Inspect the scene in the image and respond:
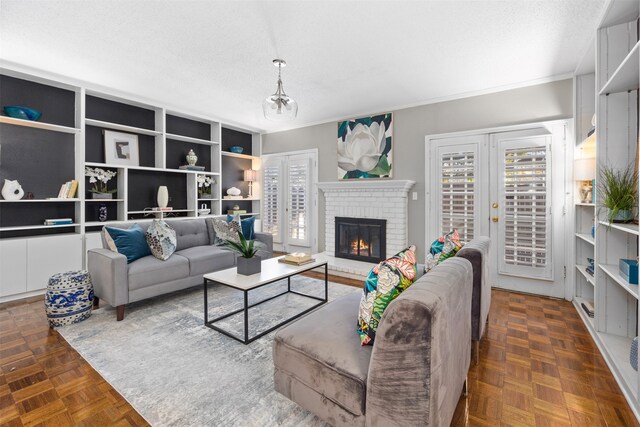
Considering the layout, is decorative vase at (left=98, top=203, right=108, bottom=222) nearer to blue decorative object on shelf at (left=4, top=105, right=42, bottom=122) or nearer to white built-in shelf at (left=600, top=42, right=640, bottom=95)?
blue decorative object on shelf at (left=4, top=105, right=42, bottom=122)

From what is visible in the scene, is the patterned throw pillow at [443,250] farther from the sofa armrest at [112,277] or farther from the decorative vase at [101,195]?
the decorative vase at [101,195]

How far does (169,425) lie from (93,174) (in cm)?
377

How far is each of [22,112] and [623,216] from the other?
18.8 ft

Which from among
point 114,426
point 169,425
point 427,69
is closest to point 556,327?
point 427,69

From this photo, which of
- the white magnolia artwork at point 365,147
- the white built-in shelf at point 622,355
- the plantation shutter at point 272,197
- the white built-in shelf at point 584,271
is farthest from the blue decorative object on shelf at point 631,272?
the plantation shutter at point 272,197

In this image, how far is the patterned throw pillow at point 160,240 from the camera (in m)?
3.23

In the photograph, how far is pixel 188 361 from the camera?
210cm

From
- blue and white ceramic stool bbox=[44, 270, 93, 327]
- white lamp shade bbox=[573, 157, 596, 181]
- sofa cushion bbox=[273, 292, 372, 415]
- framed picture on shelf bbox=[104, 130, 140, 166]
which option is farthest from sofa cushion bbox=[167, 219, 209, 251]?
white lamp shade bbox=[573, 157, 596, 181]

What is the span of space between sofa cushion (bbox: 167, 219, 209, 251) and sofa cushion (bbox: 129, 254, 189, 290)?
0.52 m

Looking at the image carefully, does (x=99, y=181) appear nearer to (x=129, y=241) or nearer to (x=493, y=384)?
(x=129, y=241)

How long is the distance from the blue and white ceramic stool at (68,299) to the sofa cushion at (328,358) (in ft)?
7.51

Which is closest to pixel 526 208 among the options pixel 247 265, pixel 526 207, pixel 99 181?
pixel 526 207

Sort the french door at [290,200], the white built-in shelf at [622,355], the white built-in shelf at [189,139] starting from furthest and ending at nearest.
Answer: the french door at [290,200]
the white built-in shelf at [189,139]
the white built-in shelf at [622,355]

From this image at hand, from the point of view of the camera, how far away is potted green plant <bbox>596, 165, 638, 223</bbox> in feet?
6.77
